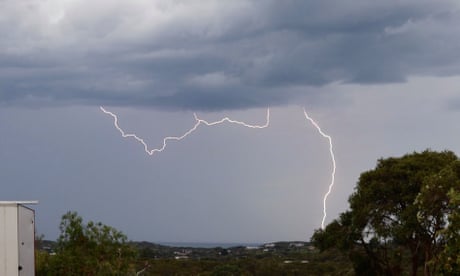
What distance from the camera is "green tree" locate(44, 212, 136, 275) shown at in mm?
25812

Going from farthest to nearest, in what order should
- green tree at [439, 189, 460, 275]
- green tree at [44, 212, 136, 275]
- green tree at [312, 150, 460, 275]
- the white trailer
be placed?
green tree at [312, 150, 460, 275], green tree at [44, 212, 136, 275], the white trailer, green tree at [439, 189, 460, 275]

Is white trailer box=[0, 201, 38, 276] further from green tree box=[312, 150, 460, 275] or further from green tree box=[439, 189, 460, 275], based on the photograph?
green tree box=[312, 150, 460, 275]

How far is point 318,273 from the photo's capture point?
157ft

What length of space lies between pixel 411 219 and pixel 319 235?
5.35m

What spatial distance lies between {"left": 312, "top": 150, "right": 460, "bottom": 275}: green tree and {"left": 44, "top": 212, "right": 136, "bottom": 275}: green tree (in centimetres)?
1133

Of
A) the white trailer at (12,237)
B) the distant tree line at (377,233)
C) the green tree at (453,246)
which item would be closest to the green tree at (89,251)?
the distant tree line at (377,233)

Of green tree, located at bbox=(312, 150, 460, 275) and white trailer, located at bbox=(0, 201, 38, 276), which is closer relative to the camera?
white trailer, located at bbox=(0, 201, 38, 276)

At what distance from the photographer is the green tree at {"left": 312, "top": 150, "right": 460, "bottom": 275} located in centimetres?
3216

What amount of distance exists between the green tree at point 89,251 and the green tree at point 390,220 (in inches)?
446

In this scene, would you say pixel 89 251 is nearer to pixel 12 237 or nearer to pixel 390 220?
pixel 12 237

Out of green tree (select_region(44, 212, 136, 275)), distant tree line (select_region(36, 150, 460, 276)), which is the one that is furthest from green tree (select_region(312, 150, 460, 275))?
green tree (select_region(44, 212, 136, 275))

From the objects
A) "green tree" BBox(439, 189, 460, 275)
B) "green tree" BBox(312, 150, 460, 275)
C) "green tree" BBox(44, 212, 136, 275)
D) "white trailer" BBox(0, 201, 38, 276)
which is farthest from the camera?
"green tree" BBox(312, 150, 460, 275)

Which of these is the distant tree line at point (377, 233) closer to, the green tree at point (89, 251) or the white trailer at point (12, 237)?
the green tree at point (89, 251)

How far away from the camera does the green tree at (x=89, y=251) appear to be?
25812 mm
